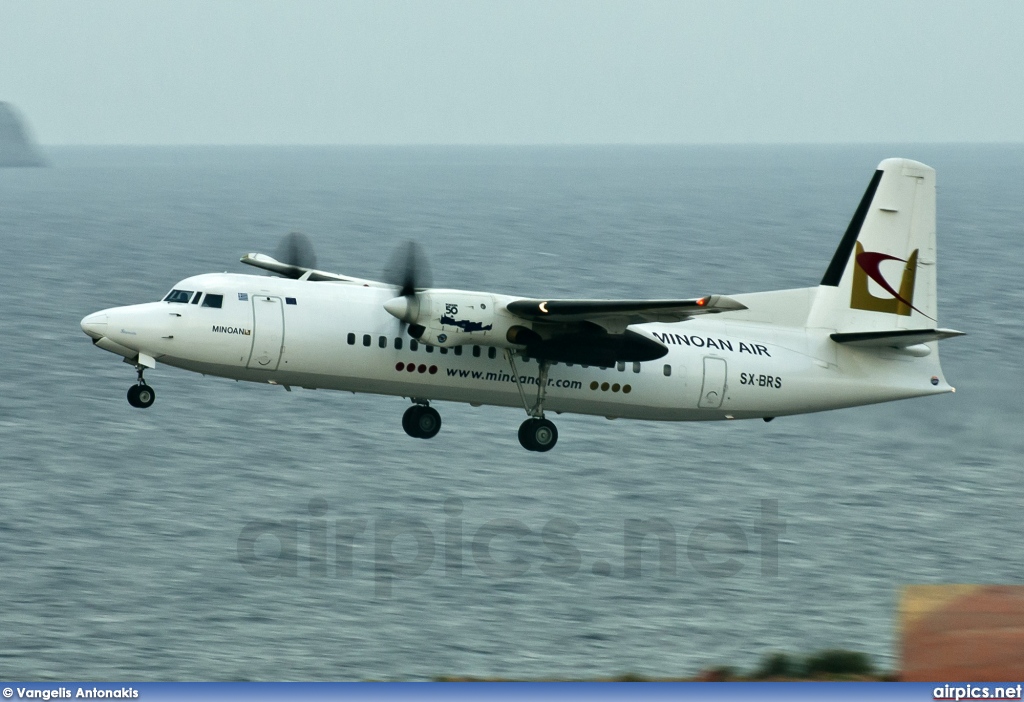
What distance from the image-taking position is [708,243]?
9162cm

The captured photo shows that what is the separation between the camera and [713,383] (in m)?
25.6

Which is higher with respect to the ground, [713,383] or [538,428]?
[713,383]

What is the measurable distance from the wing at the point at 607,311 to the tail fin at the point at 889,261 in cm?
565

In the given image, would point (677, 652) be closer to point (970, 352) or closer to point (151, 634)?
point (151, 634)

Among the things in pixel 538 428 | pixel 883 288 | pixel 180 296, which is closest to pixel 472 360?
pixel 538 428

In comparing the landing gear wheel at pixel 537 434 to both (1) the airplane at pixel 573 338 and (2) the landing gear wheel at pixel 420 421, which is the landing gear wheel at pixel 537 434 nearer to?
(1) the airplane at pixel 573 338

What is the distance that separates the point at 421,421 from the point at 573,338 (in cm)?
360

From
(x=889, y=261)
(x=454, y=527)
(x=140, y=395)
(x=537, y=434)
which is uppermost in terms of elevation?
(x=889, y=261)

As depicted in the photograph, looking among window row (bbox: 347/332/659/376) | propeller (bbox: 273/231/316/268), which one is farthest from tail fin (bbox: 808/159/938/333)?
propeller (bbox: 273/231/316/268)

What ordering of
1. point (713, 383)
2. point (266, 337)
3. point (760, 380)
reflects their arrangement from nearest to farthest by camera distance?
point (266, 337) < point (713, 383) < point (760, 380)

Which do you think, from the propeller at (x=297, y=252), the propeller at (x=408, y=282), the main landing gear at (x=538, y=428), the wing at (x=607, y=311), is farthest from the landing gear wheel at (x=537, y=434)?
the propeller at (x=297, y=252)

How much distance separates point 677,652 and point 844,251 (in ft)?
30.5

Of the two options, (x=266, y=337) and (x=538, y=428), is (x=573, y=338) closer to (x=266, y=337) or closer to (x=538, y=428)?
(x=538, y=428)

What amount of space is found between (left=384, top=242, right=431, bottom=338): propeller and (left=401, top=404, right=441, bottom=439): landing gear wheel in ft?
7.76
